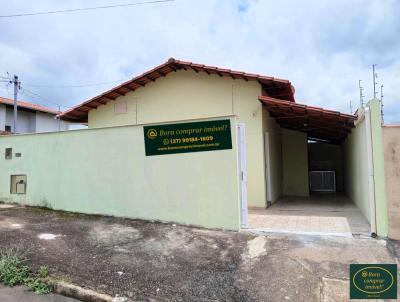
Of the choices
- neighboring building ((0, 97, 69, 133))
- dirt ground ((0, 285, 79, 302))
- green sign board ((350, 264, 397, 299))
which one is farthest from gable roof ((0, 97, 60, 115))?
green sign board ((350, 264, 397, 299))

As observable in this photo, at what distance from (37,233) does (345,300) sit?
5.60 meters

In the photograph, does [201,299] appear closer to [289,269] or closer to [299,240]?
[289,269]

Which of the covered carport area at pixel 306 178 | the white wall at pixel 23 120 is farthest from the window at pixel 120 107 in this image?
the white wall at pixel 23 120

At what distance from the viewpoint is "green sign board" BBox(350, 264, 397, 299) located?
2699 millimetres

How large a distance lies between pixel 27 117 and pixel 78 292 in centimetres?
2899

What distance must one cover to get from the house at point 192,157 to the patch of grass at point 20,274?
3100 millimetres

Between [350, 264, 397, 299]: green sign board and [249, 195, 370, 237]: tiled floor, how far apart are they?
3.98 m

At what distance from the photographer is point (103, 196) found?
8359mm

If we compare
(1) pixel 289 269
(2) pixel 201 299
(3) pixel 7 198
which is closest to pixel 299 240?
(1) pixel 289 269

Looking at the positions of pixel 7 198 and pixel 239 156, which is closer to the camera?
pixel 239 156

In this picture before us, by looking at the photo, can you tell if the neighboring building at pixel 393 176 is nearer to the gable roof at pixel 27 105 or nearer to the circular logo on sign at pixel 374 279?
the circular logo on sign at pixel 374 279

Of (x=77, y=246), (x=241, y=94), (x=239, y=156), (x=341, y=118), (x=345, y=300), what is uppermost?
(x=241, y=94)

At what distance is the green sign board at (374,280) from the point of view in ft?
8.86

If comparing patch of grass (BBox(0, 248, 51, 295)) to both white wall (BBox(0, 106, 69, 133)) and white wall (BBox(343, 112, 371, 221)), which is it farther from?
white wall (BBox(0, 106, 69, 133))
